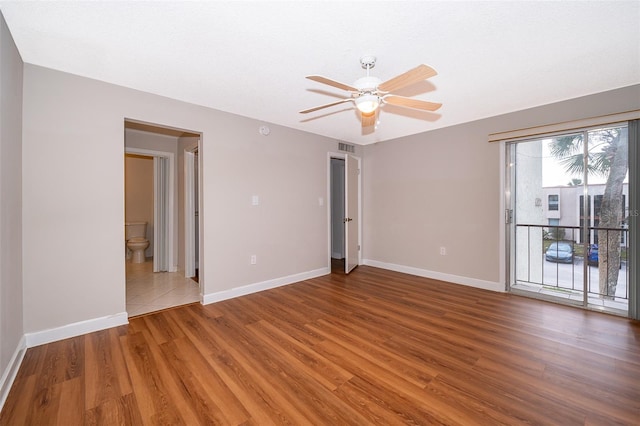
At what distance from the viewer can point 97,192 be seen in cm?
262

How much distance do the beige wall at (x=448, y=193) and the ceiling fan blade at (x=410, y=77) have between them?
2.61 m

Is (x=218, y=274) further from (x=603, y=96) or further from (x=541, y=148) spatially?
(x=603, y=96)

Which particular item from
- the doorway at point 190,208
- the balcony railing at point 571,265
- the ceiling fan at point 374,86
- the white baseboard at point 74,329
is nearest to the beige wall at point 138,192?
the doorway at point 190,208

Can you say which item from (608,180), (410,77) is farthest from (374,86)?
(608,180)

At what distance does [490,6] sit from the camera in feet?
5.48

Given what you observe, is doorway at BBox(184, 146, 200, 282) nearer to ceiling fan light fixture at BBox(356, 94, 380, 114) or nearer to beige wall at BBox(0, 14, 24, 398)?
beige wall at BBox(0, 14, 24, 398)

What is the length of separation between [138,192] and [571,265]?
327 inches

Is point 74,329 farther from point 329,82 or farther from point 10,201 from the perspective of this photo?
point 329,82

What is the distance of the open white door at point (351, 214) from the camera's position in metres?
4.82

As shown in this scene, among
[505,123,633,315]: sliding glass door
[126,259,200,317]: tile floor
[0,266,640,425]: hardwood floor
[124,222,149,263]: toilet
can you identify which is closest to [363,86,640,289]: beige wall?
[505,123,633,315]: sliding glass door

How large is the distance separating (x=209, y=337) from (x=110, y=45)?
2.57 metres

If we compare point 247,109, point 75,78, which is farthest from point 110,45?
point 247,109

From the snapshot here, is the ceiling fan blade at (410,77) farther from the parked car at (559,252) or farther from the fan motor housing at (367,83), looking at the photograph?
the parked car at (559,252)

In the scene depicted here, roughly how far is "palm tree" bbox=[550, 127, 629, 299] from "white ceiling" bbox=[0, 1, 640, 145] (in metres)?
0.59
